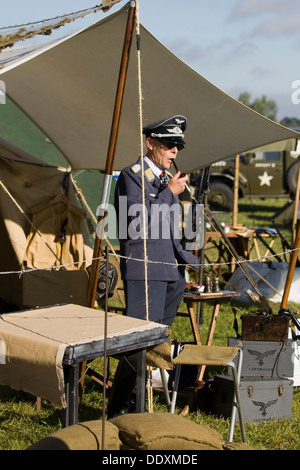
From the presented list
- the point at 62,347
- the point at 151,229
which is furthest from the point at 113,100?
the point at 62,347

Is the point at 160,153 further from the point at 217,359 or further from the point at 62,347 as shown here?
the point at 62,347

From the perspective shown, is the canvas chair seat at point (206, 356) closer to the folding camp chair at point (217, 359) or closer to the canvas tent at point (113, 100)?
the folding camp chair at point (217, 359)

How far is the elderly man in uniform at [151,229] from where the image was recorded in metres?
3.97

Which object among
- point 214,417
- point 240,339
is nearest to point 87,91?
point 240,339

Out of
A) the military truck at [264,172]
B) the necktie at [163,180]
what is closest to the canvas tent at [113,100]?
the necktie at [163,180]

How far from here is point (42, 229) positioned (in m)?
5.31

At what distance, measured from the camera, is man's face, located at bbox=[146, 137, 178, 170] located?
4156 mm

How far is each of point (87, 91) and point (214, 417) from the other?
2419 millimetres

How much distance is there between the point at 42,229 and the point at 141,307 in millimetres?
1599

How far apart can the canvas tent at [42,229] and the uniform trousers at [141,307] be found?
0.94 meters

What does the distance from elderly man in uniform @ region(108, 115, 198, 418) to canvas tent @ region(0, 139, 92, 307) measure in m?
1.06

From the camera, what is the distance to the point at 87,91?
504 cm

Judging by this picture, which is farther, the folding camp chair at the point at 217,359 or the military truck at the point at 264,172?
the military truck at the point at 264,172
